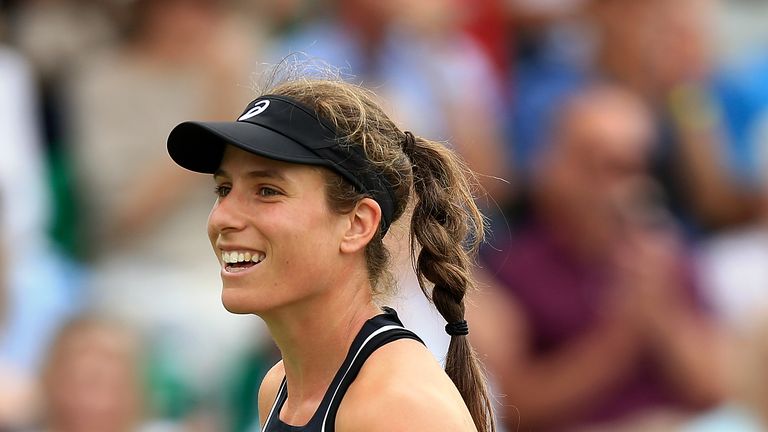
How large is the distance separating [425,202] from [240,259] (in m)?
0.52

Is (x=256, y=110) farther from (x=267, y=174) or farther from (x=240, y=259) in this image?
(x=240, y=259)

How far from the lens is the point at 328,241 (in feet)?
11.5

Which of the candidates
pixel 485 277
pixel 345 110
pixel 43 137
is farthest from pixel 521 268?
pixel 345 110

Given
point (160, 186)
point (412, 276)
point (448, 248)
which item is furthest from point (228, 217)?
point (160, 186)

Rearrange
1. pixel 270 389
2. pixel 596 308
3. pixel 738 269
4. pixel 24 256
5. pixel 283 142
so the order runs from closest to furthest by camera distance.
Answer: pixel 283 142
pixel 270 389
pixel 596 308
pixel 24 256
pixel 738 269

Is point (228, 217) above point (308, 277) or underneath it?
above

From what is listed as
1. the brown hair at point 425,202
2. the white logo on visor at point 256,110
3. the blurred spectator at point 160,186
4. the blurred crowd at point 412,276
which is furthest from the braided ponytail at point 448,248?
the blurred spectator at point 160,186

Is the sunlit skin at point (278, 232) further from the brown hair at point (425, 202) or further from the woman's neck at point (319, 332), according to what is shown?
the brown hair at point (425, 202)

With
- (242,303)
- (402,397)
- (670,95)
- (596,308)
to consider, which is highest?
(670,95)

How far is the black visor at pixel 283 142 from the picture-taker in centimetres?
343

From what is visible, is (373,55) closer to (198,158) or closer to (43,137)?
(43,137)

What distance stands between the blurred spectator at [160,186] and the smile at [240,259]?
10.6 ft

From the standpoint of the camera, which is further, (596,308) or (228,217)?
(596,308)

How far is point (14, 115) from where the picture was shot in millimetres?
7027
